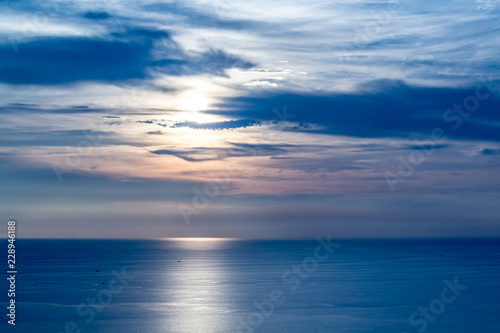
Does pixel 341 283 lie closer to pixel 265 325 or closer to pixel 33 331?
pixel 265 325

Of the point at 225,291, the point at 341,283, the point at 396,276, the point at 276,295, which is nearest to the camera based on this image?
the point at 276,295

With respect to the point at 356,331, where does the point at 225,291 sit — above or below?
above

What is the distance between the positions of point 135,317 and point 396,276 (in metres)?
57.0

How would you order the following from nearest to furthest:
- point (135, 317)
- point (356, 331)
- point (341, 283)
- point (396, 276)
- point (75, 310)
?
point (356, 331)
point (135, 317)
point (75, 310)
point (341, 283)
point (396, 276)

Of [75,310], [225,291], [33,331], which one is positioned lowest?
[33,331]

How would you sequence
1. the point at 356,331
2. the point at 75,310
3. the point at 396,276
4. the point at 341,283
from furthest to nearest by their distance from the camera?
the point at 396,276 < the point at 341,283 < the point at 75,310 < the point at 356,331

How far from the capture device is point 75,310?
190 feet

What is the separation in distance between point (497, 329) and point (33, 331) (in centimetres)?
4082

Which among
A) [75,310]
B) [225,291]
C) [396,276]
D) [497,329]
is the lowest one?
[497,329]

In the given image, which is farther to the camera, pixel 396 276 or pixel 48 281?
pixel 396 276

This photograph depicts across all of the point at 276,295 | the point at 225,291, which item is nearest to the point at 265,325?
the point at 276,295

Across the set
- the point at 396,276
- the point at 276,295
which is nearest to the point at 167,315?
the point at 276,295

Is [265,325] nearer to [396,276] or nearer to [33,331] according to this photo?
[33,331]

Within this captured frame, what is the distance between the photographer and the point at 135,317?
53906mm
